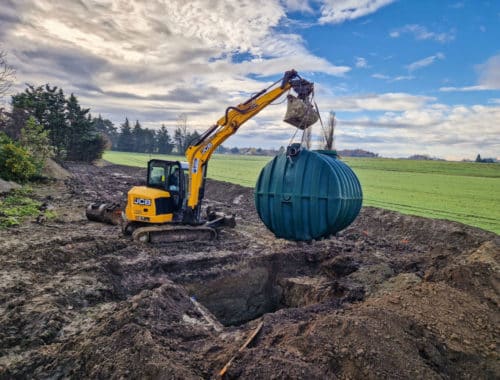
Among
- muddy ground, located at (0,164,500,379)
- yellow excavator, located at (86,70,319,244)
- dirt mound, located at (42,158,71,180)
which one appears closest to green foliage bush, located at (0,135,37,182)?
dirt mound, located at (42,158,71,180)

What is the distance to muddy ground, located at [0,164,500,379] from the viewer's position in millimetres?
4453

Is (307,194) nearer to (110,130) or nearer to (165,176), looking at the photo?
(165,176)

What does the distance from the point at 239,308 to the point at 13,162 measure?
18791mm

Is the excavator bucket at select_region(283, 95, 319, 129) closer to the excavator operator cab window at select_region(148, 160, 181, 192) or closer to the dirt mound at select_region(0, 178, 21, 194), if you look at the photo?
the excavator operator cab window at select_region(148, 160, 181, 192)

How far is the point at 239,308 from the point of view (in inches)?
355

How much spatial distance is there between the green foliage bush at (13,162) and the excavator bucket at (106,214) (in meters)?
10.9

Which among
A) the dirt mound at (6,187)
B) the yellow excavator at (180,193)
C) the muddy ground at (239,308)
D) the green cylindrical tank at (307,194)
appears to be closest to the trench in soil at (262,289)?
the muddy ground at (239,308)

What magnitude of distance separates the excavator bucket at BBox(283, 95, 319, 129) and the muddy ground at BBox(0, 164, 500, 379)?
3896 mm

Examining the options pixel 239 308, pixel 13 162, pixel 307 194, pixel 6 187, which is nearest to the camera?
pixel 307 194

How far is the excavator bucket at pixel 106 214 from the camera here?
1300 centimetres

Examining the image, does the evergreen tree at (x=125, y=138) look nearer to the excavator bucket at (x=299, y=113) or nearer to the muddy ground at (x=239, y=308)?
the muddy ground at (x=239, y=308)

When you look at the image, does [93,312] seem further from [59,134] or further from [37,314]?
[59,134]

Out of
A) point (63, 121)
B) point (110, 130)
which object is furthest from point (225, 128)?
point (110, 130)

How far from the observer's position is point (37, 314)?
18.5ft
